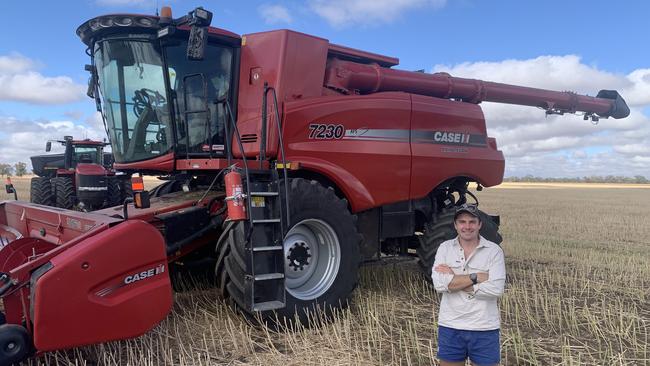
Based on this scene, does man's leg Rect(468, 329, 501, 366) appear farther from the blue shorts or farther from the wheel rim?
the wheel rim

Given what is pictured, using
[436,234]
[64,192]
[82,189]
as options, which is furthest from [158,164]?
[64,192]

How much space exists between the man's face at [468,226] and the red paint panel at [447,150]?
9.89 feet

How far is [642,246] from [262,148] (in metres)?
8.89

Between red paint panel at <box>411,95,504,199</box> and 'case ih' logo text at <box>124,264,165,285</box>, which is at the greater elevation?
red paint panel at <box>411,95,504,199</box>

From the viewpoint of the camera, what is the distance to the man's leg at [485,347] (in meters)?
2.70

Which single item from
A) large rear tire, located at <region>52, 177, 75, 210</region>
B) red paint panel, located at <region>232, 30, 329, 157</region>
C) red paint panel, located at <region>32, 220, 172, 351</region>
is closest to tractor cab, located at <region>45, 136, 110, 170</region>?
large rear tire, located at <region>52, 177, 75, 210</region>

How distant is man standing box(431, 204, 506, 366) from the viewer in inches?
106

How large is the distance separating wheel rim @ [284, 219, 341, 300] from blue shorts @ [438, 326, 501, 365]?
75.6 inches

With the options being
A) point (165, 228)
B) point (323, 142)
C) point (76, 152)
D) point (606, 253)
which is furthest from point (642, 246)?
point (76, 152)

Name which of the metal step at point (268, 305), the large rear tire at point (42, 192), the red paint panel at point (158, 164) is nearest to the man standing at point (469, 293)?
the metal step at point (268, 305)

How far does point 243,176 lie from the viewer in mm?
4395

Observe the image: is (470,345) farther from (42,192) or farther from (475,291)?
(42,192)

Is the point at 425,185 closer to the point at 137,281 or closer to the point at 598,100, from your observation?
the point at 137,281

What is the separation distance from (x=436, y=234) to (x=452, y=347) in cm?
320
